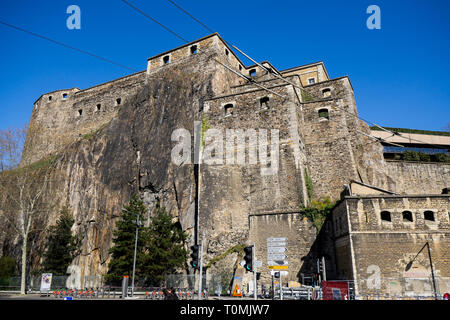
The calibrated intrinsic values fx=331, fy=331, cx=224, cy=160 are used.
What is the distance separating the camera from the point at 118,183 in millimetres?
29969

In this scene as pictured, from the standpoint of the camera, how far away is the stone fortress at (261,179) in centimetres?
1731

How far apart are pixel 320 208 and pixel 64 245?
2207 cm

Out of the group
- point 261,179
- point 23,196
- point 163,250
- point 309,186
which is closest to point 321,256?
point 309,186

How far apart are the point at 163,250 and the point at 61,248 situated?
11.4m

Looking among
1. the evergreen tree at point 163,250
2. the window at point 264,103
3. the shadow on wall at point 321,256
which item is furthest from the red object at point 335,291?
the window at point 264,103

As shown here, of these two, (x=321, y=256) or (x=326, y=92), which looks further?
(x=326, y=92)

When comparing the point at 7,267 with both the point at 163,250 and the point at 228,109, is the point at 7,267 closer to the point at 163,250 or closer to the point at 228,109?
the point at 163,250

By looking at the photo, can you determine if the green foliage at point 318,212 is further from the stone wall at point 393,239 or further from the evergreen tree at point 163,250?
the evergreen tree at point 163,250

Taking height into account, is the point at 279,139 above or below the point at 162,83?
below

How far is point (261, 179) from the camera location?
79.5 feet

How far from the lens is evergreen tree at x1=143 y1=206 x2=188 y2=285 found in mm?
22464
